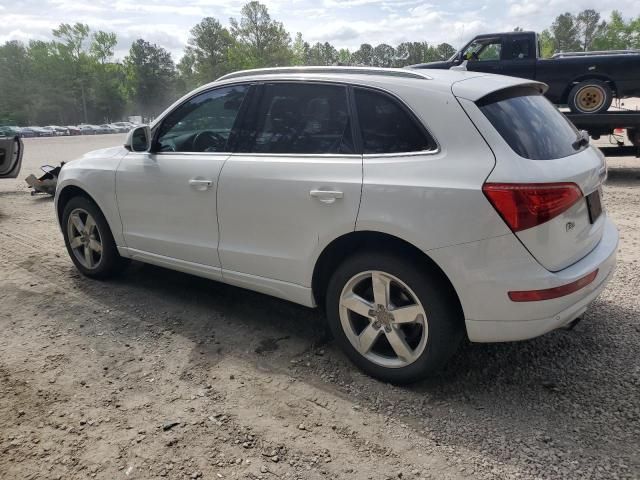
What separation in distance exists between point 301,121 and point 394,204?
96 centimetres

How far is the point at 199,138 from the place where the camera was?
3.88 metres

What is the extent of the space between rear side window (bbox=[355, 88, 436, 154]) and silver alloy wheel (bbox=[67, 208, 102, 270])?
2862mm

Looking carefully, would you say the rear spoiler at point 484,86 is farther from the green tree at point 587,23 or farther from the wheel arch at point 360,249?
the green tree at point 587,23

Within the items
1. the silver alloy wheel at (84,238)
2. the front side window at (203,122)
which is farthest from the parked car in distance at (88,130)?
the front side window at (203,122)

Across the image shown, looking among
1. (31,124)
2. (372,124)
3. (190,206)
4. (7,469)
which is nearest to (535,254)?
(372,124)

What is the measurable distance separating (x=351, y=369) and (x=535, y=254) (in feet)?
4.42

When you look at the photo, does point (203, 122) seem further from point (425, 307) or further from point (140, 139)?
point (425, 307)

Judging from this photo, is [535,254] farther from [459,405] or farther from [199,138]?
[199,138]

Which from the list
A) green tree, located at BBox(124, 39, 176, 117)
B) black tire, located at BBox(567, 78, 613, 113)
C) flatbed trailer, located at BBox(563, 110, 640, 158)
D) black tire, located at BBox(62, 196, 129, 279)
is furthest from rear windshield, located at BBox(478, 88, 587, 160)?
green tree, located at BBox(124, 39, 176, 117)

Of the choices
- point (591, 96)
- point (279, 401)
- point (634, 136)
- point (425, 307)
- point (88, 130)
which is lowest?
point (279, 401)

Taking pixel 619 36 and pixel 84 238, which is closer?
pixel 84 238

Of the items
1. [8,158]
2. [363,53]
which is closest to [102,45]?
[363,53]

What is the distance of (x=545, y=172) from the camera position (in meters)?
2.53

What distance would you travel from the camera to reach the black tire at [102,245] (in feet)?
15.0
